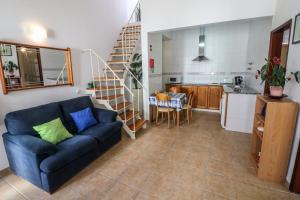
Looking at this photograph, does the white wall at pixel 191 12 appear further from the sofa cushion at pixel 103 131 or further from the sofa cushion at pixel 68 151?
the sofa cushion at pixel 68 151

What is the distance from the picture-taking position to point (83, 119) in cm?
292

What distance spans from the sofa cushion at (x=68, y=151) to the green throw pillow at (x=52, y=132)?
0.33ft

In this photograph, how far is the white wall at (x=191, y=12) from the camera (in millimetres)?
2928

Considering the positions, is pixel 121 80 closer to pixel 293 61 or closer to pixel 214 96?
pixel 293 61

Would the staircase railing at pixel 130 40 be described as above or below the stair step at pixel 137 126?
above

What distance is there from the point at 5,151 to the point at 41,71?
1.33 metres

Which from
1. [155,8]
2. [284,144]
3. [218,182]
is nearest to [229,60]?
[155,8]

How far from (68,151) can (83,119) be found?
0.87 metres

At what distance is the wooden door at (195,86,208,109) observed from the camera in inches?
203

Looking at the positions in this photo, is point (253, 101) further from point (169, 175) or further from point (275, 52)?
point (169, 175)

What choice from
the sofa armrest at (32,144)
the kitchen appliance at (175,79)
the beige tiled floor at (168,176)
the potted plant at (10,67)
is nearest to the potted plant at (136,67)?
the kitchen appliance at (175,79)

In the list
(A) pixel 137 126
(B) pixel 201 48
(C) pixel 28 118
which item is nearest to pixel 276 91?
(A) pixel 137 126

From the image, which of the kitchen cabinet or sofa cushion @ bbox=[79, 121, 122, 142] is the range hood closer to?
the kitchen cabinet

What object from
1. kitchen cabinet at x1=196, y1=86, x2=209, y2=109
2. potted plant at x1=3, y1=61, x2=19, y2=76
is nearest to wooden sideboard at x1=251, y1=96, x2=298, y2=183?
kitchen cabinet at x1=196, y1=86, x2=209, y2=109
